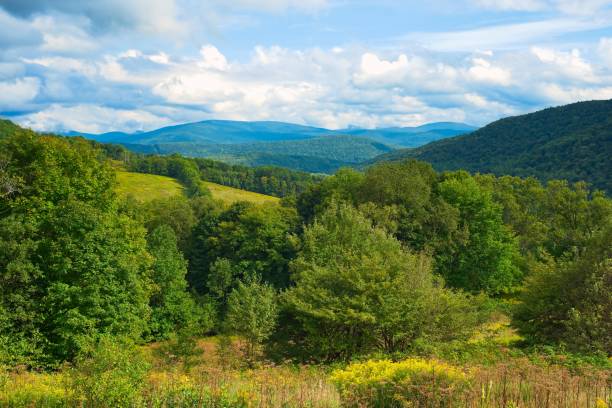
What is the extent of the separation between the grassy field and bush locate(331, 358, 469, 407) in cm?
8817

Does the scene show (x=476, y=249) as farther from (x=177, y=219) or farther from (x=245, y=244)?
(x=177, y=219)

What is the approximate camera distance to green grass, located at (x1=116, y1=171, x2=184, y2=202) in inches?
3954

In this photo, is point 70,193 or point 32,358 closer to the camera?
point 32,358

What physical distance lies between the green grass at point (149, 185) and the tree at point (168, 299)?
59.0m

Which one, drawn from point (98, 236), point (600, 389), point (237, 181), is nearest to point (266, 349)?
point (98, 236)

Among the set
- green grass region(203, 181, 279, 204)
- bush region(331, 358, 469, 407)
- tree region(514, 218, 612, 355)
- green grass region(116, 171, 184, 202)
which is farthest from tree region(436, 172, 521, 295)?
green grass region(203, 181, 279, 204)

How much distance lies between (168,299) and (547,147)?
132271mm

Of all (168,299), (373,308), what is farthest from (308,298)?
(168,299)

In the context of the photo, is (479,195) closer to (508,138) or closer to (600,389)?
(600,389)

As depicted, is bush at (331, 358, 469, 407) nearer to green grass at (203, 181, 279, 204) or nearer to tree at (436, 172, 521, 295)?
tree at (436, 172, 521, 295)

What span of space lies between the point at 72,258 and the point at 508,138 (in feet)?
584

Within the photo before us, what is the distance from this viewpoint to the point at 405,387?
998 centimetres

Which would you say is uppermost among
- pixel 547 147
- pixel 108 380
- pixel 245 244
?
pixel 547 147

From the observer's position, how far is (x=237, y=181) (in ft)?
452
